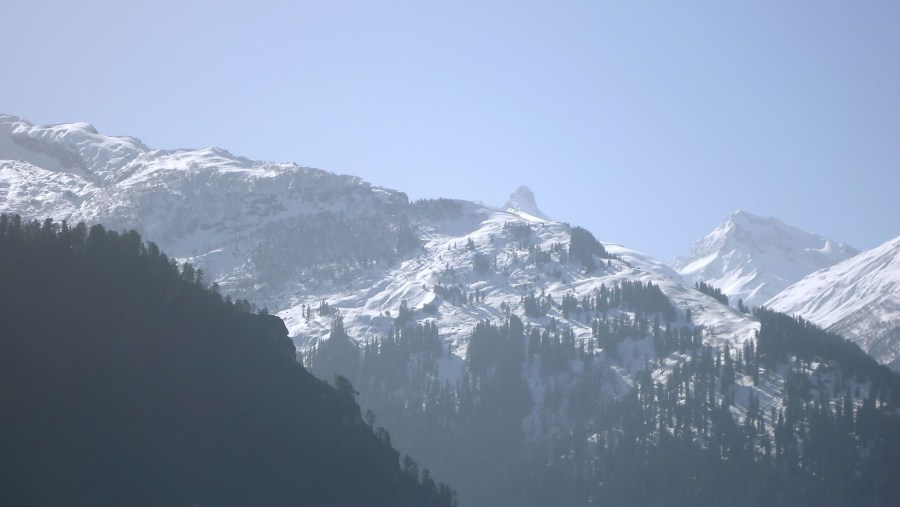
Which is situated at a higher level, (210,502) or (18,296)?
(18,296)

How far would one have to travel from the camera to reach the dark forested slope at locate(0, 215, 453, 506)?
140 meters

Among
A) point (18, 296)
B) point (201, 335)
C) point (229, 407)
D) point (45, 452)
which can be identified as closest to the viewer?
point (45, 452)

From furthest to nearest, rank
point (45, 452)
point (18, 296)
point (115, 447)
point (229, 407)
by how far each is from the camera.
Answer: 1. point (229, 407)
2. point (18, 296)
3. point (115, 447)
4. point (45, 452)

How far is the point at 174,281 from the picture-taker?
19538 cm

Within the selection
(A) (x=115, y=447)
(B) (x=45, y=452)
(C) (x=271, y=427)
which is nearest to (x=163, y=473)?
(A) (x=115, y=447)

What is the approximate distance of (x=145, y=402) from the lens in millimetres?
158125

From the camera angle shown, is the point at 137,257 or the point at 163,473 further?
the point at 137,257

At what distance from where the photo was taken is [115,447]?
479 feet

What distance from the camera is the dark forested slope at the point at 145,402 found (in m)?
140

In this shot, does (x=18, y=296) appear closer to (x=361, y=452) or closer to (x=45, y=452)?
(x=45, y=452)

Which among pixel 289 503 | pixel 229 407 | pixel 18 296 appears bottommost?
pixel 289 503

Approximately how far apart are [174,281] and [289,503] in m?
48.2

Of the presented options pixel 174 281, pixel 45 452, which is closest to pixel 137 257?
pixel 174 281

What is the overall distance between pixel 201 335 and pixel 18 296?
31276mm
